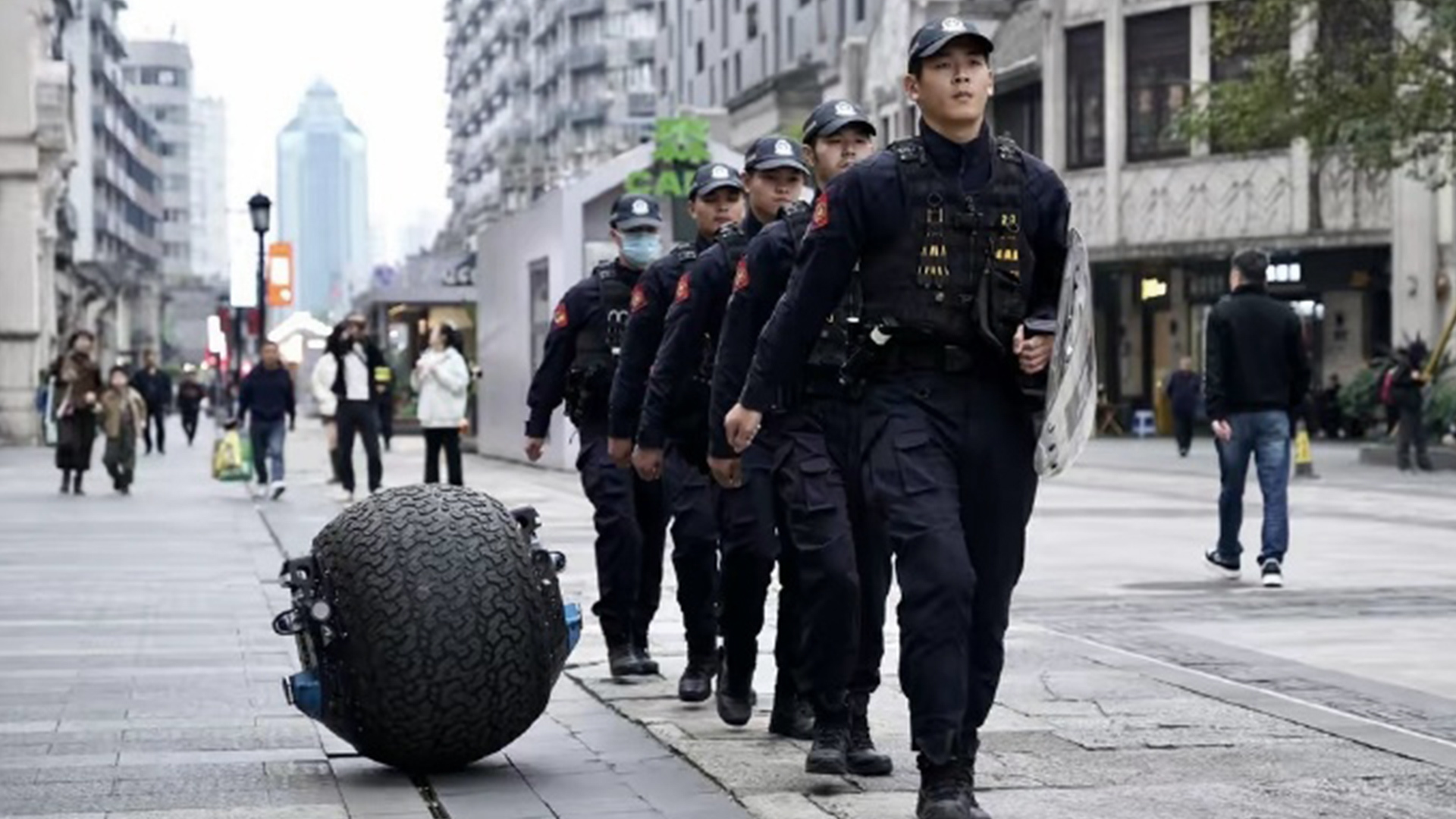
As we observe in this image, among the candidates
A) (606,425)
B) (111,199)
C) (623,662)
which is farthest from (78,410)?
(111,199)

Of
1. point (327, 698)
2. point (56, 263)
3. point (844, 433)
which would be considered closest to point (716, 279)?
point (844, 433)

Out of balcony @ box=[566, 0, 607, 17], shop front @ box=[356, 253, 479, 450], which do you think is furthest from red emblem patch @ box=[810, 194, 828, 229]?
balcony @ box=[566, 0, 607, 17]

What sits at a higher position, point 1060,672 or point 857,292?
point 857,292

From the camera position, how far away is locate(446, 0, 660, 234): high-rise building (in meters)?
129

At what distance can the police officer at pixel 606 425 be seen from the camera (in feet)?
34.0

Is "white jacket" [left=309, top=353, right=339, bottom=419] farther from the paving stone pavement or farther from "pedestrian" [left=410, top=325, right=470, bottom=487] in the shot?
the paving stone pavement

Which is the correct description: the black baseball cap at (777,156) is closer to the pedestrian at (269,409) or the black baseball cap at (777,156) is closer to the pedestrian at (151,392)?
the pedestrian at (269,409)

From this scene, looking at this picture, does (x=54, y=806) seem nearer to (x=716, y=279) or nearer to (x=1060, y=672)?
(x=716, y=279)

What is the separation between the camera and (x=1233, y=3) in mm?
39219

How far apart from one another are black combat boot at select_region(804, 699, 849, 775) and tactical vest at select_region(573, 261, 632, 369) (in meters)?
3.31

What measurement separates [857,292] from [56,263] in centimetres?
7027

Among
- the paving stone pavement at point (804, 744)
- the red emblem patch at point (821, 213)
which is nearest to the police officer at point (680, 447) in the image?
the paving stone pavement at point (804, 744)

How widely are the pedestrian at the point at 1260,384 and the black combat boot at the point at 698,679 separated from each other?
5441 mm

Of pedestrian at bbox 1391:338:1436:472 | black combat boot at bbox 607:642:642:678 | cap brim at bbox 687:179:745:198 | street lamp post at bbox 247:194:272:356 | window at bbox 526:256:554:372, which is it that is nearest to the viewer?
cap brim at bbox 687:179:745:198
